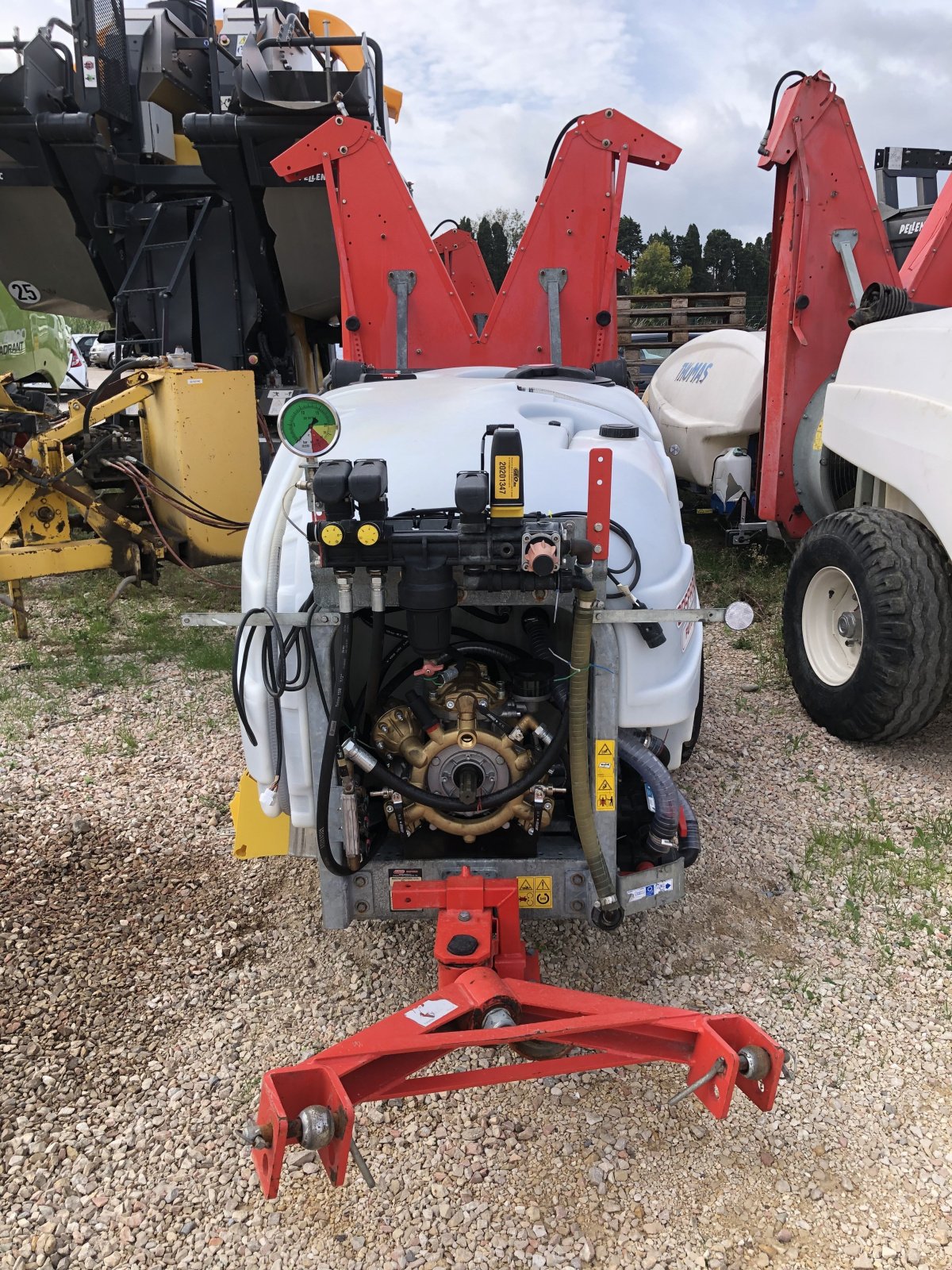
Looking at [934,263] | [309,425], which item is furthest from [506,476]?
[934,263]

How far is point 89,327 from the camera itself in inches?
1018

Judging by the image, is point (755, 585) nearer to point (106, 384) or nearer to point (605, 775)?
point (106, 384)

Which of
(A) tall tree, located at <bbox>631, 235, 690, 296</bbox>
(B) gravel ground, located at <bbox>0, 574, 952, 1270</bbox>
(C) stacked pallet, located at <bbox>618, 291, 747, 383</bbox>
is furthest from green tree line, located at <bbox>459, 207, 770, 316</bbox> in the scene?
(B) gravel ground, located at <bbox>0, 574, 952, 1270</bbox>

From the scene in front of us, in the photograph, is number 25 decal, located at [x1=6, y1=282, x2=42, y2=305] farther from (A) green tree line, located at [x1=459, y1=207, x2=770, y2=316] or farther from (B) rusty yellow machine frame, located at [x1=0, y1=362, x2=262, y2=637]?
(A) green tree line, located at [x1=459, y1=207, x2=770, y2=316]

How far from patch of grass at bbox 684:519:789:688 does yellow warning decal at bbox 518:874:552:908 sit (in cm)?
268

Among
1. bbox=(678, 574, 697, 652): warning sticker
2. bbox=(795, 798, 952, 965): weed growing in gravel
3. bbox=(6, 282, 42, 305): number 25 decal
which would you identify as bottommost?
bbox=(795, 798, 952, 965): weed growing in gravel

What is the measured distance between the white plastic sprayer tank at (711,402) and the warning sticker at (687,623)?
13.3 feet

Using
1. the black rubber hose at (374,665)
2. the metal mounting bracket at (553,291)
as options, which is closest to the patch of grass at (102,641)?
the metal mounting bracket at (553,291)

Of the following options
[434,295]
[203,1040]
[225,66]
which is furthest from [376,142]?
[203,1040]

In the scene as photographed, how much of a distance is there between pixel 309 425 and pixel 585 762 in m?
0.95

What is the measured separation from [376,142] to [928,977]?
3.78 metres

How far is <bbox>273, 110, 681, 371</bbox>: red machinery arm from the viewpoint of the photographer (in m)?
4.16

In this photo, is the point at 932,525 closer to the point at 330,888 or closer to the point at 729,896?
the point at 729,896

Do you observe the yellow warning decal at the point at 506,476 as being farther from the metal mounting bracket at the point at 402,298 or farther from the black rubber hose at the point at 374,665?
the metal mounting bracket at the point at 402,298
